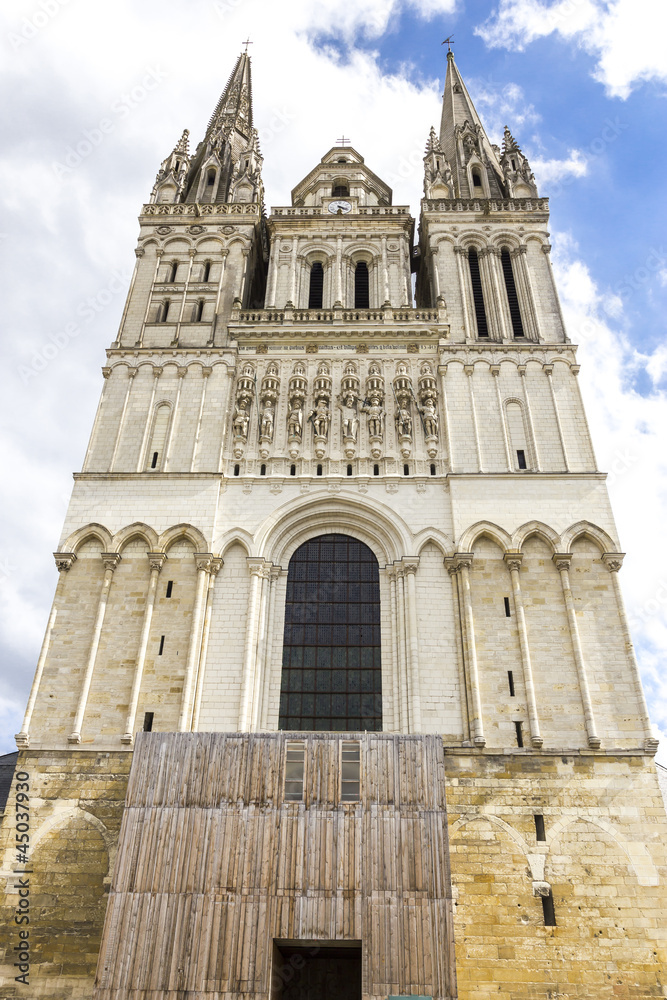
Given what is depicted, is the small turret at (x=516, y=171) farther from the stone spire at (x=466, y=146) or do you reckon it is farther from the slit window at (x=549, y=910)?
the slit window at (x=549, y=910)

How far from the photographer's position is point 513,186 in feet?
93.8

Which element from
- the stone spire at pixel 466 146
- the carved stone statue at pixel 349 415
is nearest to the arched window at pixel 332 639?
the carved stone statue at pixel 349 415

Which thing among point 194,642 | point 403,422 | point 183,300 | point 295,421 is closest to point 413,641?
point 194,642

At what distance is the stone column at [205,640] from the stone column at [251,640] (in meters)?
0.87

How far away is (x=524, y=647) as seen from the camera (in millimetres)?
17375

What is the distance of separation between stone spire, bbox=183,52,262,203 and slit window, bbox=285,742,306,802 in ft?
69.5

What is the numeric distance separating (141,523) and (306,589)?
4.57 metres

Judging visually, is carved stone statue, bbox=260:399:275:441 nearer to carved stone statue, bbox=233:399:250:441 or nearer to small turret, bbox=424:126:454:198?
carved stone statue, bbox=233:399:250:441

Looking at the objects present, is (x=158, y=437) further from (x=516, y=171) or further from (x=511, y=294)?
(x=516, y=171)

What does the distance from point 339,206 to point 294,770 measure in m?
22.2

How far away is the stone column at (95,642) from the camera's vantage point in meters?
16.6

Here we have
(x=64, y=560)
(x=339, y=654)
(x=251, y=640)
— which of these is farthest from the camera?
(x=64, y=560)

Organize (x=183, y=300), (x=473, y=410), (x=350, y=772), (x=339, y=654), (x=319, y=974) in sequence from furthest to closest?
(x=183, y=300), (x=473, y=410), (x=339, y=654), (x=319, y=974), (x=350, y=772)

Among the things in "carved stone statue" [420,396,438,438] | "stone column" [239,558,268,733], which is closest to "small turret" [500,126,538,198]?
"carved stone statue" [420,396,438,438]
